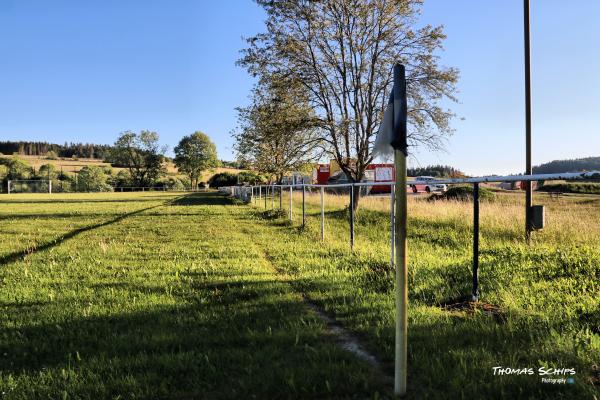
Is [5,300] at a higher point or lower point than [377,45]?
lower

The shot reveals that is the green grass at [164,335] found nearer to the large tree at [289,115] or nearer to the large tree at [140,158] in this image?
the large tree at [289,115]

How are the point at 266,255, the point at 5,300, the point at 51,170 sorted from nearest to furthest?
the point at 5,300, the point at 266,255, the point at 51,170

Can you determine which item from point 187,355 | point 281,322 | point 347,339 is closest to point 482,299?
point 347,339

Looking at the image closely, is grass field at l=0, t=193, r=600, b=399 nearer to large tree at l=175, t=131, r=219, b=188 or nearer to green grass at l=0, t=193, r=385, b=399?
green grass at l=0, t=193, r=385, b=399

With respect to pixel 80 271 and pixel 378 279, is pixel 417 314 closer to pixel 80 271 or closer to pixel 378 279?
pixel 378 279

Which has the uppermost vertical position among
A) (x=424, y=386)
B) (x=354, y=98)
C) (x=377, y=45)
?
(x=377, y=45)

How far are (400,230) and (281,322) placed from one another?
1.93 m

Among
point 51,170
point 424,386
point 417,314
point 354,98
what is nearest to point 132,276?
point 417,314

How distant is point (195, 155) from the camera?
3875 inches

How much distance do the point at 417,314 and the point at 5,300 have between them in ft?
16.0

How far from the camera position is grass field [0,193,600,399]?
2.90 metres

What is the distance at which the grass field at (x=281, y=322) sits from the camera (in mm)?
2896

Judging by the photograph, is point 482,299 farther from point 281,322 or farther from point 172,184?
point 172,184

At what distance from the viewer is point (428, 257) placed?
24.5 ft
